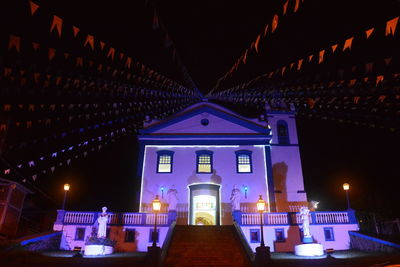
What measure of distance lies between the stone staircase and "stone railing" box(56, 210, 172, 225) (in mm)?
1836

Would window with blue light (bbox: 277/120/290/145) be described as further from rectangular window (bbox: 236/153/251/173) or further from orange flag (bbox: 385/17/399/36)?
orange flag (bbox: 385/17/399/36)

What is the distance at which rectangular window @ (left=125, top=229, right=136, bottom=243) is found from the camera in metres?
18.5

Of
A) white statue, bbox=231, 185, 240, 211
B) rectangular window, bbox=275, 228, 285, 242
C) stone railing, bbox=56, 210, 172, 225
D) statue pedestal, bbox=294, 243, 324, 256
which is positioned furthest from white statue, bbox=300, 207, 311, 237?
stone railing, bbox=56, 210, 172, 225

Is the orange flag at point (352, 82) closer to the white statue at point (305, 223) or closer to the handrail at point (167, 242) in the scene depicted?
the white statue at point (305, 223)

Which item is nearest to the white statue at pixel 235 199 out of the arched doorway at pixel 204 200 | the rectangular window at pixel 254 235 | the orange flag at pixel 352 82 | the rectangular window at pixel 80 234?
the arched doorway at pixel 204 200

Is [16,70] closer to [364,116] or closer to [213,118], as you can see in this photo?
[364,116]

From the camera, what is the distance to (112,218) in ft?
61.7

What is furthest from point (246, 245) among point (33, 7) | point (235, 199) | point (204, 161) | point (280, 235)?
point (33, 7)

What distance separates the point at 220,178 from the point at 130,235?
7381mm

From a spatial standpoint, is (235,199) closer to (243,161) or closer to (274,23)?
(243,161)

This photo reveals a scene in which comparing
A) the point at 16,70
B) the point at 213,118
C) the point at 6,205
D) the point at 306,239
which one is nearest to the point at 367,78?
the point at 306,239

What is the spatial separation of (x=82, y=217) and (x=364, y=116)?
15661 millimetres

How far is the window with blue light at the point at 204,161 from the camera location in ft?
76.1

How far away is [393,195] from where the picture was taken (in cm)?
2800
